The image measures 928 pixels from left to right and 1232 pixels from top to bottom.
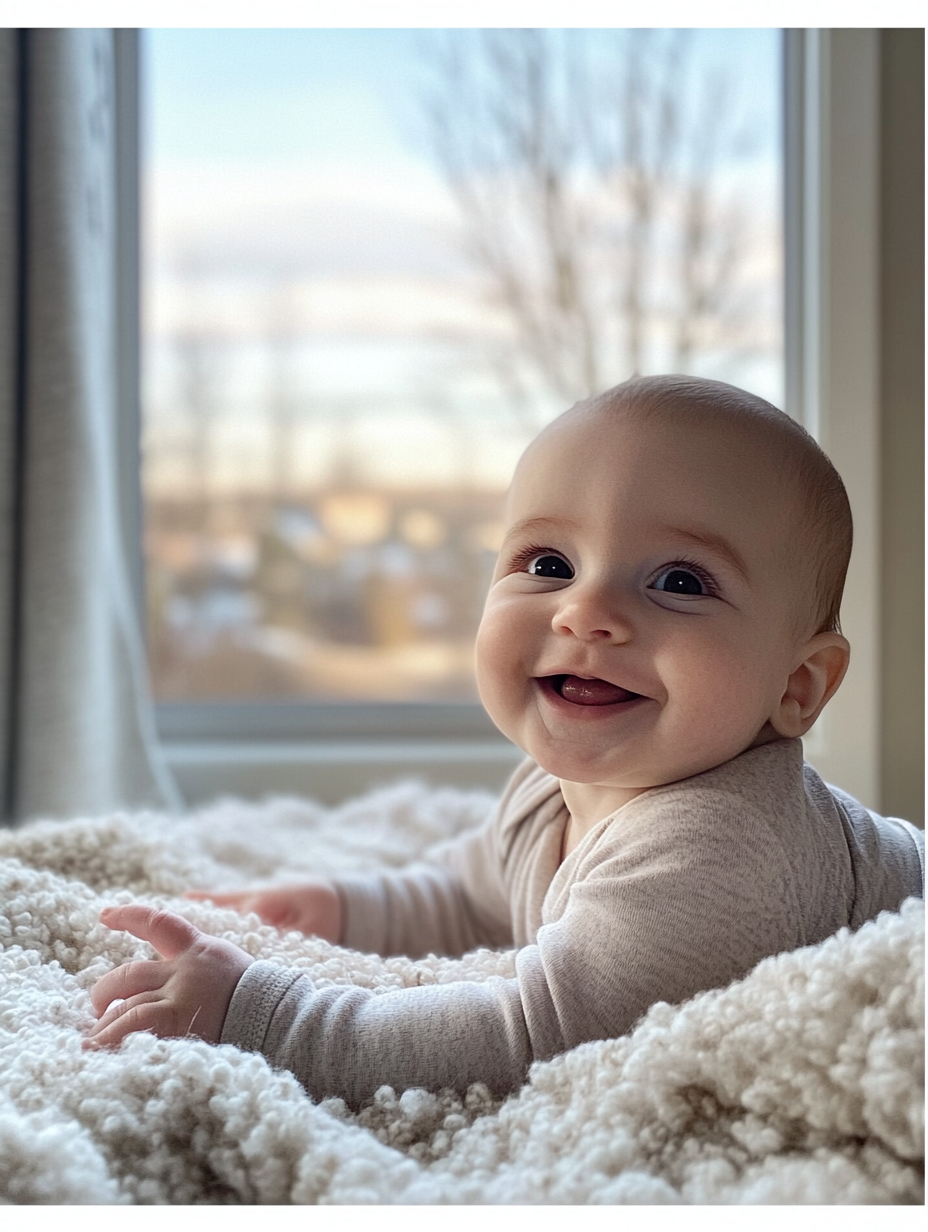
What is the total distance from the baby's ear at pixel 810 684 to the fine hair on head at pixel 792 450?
1cm

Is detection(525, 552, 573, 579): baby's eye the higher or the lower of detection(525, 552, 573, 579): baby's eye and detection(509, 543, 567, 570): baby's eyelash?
the lower

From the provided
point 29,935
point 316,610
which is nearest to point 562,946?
point 29,935

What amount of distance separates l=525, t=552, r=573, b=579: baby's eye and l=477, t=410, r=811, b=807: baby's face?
0.9 inches

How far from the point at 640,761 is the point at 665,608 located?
3.9 inches

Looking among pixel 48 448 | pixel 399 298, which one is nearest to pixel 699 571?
pixel 48 448

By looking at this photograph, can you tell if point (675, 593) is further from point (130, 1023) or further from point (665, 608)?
point (130, 1023)

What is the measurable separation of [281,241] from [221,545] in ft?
1.64

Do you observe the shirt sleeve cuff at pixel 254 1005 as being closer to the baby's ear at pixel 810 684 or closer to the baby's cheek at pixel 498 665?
the baby's cheek at pixel 498 665

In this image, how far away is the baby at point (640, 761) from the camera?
2.06ft

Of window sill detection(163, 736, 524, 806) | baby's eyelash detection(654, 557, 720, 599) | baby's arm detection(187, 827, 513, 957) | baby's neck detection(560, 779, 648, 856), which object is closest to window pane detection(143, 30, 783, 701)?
window sill detection(163, 736, 524, 806)

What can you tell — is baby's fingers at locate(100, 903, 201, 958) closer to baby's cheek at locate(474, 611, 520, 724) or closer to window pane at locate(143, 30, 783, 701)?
baby's cheek at locate(474, 611, 520, 724)

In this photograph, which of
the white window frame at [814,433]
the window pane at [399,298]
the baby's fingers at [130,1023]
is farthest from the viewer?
the window pane at [399,298]

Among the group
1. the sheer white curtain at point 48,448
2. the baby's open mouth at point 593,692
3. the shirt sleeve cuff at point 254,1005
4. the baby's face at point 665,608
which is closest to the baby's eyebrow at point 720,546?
the baby's face at point 665,608

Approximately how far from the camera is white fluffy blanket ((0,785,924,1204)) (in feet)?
1.65
